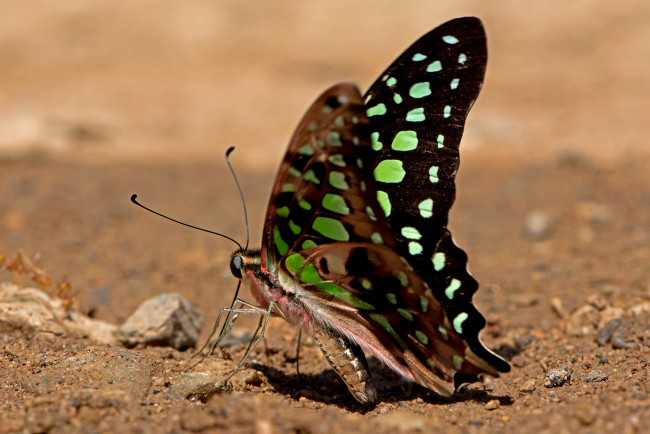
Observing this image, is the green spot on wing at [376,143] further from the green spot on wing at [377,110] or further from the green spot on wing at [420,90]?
the green spot on wing at [420,90]

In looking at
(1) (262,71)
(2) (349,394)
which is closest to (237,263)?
(2) (349,394)

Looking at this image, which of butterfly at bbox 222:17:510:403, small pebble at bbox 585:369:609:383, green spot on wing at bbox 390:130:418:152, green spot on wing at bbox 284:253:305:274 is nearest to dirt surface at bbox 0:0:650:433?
small pebble at bbox 585:369:609:383

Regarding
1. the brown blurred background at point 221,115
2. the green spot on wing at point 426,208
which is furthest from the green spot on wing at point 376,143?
the brown blurred background at point 221,115

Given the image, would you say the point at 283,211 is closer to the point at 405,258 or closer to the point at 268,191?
the point at 405,258

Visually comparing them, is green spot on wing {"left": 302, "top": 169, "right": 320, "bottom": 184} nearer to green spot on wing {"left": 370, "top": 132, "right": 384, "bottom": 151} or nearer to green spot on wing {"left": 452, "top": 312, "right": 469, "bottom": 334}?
green spot on wing {"left": 370, "top": 132, "right": 384, "bottom": 151}

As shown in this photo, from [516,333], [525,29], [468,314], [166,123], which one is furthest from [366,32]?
[468,314]
